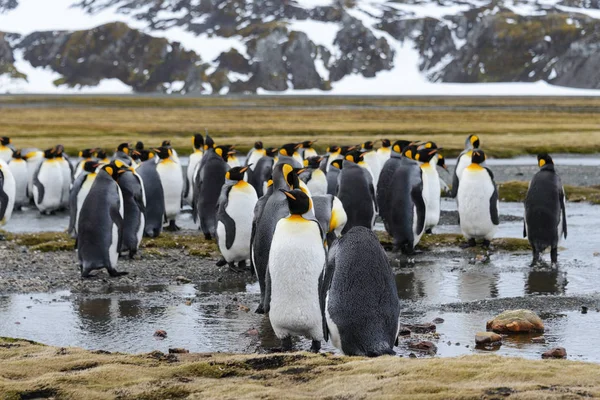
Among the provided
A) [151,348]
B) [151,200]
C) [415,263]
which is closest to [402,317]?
[151,348]

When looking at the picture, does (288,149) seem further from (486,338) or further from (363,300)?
(363,300)

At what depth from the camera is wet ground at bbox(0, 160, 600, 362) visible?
25.2 ft

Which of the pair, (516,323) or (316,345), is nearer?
(316,345)

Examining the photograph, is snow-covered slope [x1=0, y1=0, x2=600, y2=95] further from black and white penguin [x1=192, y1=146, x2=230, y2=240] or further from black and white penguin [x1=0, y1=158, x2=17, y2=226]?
black and white penguin [x1=0, y1=158, x2=17, y2=226]

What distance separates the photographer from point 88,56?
543 ft

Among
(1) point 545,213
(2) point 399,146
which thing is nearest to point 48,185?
(2) point 399,146

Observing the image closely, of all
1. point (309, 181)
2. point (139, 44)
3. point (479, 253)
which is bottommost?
point (479, 253)

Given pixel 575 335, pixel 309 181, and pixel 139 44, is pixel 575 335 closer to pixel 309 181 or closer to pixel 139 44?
pixel 309 181

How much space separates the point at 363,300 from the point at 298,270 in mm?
989

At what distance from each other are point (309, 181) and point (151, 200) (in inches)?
105

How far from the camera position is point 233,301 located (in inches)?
372

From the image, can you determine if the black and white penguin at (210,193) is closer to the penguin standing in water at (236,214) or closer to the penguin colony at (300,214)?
the penguin colony at (300,214)

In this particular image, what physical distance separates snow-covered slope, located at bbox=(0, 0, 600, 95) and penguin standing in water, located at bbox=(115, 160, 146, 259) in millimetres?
128976

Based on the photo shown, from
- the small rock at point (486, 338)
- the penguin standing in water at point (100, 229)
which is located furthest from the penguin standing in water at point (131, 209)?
the small rock at point (486, 338)
